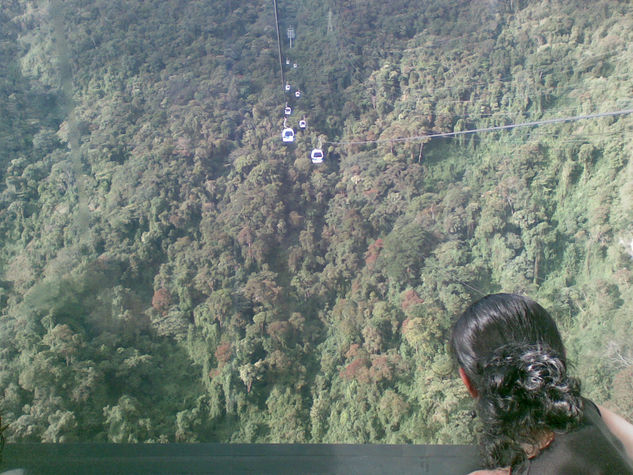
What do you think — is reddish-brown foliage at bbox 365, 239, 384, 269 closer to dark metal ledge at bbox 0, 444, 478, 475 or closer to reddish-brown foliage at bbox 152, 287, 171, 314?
reddish-brown foliage at bbox 152, 287, 171, 314

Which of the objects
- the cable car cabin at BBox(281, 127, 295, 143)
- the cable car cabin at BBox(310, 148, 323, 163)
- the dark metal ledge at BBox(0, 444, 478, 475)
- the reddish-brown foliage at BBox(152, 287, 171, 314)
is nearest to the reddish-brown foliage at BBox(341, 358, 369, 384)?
the dark metal ledge at BBox(0, 444, 478, 475)

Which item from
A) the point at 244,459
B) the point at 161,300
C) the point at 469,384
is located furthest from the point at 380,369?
the point at 469,384

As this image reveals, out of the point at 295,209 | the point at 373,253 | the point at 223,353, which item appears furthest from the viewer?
the point at 295,209

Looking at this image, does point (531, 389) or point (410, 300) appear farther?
point (410, 300)

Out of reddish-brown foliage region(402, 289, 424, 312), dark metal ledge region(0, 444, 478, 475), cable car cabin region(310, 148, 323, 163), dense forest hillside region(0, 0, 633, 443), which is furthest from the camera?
cable car cabin region(310, 148, 323, 163)

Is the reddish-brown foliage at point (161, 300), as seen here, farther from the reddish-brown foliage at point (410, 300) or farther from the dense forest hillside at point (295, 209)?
the reddish-brown foliage at point (410, 300)

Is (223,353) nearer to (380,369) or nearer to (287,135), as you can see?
(380,369)

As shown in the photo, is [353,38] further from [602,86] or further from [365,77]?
[602,86]
